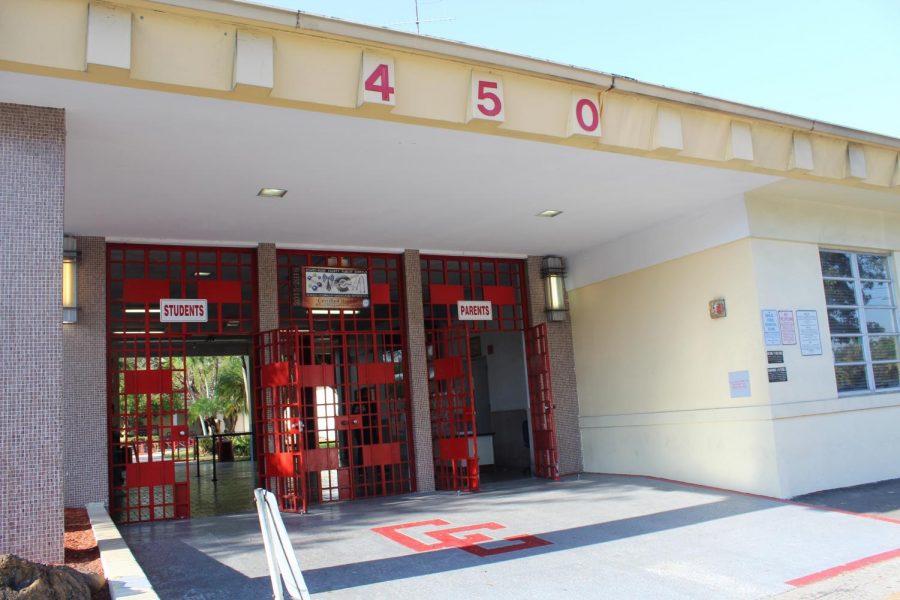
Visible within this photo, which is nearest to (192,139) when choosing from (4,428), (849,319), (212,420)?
(4,428)

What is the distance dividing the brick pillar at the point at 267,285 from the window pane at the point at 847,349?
7.57m

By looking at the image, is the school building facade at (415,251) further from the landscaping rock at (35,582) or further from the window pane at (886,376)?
the landscaping rock at (35,582)

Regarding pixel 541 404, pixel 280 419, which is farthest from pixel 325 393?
pixel 541 404

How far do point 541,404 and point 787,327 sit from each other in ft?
12.8

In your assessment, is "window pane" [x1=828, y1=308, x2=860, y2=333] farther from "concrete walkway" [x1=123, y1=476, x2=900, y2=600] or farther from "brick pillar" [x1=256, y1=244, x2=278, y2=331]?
"brick pillar" [x1=256, y1=244, x2=278, y2=331]

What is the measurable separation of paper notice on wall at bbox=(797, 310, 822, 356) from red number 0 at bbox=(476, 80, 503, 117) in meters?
5.36

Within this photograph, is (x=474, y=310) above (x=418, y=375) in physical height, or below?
above

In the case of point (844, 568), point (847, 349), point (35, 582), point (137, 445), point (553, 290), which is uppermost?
point (553, 290)

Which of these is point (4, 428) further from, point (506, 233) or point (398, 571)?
point (506, 233)

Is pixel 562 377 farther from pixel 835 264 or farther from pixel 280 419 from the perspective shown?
pixel 280 419

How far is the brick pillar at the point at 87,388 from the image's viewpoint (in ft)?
28.6

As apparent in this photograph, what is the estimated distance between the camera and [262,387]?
9.77 metres

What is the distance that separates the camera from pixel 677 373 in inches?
402

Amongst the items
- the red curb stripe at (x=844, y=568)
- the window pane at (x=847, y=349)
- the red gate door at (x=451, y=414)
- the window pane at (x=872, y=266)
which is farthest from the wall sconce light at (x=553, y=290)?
the red curb stripe at (x=844, y=568)
